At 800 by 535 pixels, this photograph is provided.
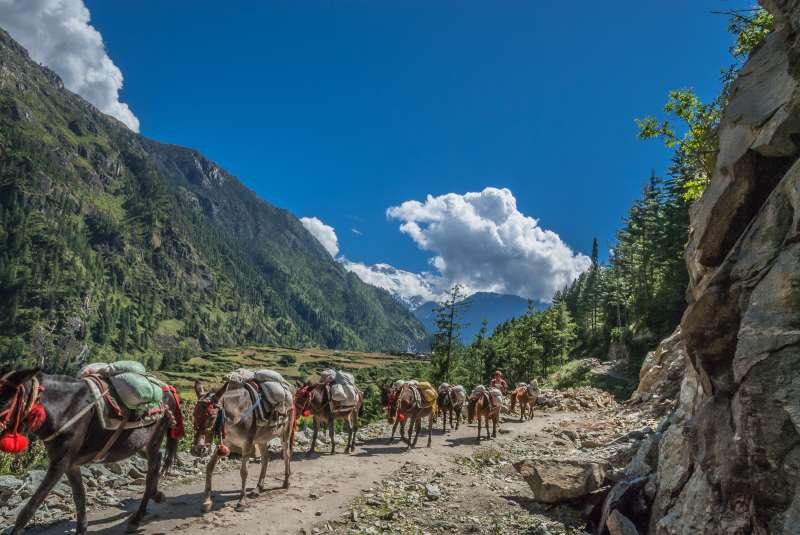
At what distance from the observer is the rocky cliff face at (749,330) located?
5422 mm

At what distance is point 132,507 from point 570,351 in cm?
7236

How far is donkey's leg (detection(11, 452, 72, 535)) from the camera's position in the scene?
23.9 feet

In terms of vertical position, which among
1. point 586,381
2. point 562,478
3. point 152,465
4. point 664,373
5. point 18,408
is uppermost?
point 664,373

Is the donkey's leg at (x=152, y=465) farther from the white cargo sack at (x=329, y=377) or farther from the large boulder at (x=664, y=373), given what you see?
the large boulder at (x=664, y=373)

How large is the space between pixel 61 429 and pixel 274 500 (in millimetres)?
5586

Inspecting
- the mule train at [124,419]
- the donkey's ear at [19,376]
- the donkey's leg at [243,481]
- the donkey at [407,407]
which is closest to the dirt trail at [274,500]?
the donkey's leg at [243,481]

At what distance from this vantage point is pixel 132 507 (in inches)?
407

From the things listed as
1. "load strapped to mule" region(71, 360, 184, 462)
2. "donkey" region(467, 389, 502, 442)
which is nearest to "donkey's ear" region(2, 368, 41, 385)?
"load strapped to mule" region(71, 360, 184, 462)

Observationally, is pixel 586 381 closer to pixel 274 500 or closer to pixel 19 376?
pixel 274 500

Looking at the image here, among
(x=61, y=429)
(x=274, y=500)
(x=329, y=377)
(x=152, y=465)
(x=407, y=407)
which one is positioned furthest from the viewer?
(x=407, y=407)

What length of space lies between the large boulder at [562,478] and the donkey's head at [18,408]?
423 inches

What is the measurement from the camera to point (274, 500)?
11336 millimetres

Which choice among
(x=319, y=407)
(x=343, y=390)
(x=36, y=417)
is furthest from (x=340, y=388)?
(x=36, y=417)

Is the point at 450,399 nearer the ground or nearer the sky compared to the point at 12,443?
nearer the sky
